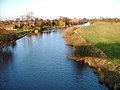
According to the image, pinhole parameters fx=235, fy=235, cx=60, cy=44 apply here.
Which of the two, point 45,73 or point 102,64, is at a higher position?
point 102,64

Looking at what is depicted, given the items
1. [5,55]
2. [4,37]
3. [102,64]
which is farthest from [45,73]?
[4,37]

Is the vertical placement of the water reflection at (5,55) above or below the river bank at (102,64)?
below

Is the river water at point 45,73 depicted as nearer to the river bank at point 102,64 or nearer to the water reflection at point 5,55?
the water reflection at point 5,55

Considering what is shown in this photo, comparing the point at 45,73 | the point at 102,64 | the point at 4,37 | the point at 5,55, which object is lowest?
the point at 45,73

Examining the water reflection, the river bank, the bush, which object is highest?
the bush

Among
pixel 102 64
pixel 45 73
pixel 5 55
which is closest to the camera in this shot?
pixel 45 73

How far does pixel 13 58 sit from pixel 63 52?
24.4ft

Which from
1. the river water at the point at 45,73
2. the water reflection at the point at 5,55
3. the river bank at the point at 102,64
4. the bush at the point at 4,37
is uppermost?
the bush at the point at 4,37

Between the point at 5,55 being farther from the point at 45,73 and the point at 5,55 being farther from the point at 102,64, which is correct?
the point at 102,64

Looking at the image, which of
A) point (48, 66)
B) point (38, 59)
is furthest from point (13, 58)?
point (48, 66)

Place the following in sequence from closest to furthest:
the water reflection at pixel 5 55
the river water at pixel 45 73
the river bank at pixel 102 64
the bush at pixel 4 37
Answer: the river bank at pixel 102 64
the river water at pixel 45 73
the water reflection at pixel 5 55
the bush at pixel 4 37

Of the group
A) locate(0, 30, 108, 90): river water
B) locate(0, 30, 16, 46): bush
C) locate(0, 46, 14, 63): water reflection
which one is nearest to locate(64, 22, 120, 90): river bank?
locate(0, 30, 108, 90): river water

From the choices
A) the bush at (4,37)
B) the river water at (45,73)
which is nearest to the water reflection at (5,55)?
the river water at (45,73)

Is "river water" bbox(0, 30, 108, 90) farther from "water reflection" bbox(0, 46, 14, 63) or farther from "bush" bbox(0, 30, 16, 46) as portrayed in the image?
"bush" bbox(0, 30, 16, 46)
